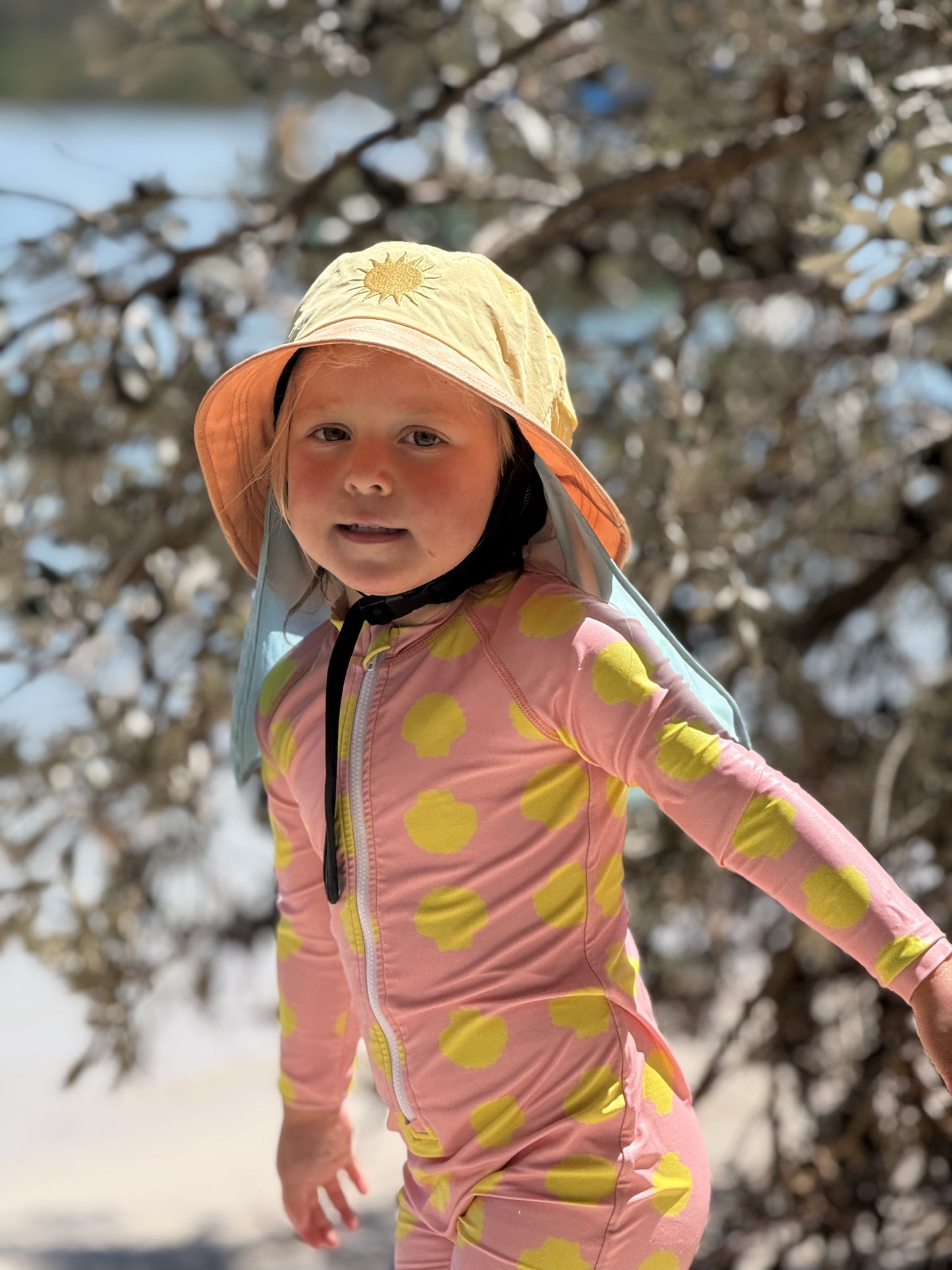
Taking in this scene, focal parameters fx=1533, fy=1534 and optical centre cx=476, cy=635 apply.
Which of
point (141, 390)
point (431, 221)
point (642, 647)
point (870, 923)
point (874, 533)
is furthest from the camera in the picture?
point (431, 221)

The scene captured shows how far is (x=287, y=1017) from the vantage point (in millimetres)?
1517

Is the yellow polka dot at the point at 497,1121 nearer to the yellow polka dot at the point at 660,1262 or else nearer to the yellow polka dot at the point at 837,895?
the yellow polka dot at the point at 660,1262

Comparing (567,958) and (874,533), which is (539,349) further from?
(874,533)

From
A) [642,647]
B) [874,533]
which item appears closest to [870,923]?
[642,647]

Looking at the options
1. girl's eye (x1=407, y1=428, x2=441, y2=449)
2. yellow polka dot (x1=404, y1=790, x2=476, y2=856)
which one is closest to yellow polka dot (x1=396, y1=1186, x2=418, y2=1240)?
yellow polka dot (x1=404, y1=790, x2=476, y2=856)

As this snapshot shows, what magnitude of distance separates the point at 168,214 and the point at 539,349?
129 centimetres

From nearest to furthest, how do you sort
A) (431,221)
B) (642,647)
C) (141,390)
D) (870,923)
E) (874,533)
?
1. (870,923)
2. (642,647)
3. (141,390)
4. (874,533)
5. (431,221)

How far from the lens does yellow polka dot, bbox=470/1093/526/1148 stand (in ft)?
4.18

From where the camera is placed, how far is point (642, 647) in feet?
4.11

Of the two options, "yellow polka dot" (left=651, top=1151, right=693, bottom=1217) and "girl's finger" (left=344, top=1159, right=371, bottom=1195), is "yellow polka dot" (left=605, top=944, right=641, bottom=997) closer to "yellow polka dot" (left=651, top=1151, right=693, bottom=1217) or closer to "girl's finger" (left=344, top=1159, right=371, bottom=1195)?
"yellow polka dot" (left=651, top=1151, right=693, bottom=1217)

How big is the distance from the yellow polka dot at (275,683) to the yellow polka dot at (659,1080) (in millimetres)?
490

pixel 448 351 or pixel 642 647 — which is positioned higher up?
pixel 448 351

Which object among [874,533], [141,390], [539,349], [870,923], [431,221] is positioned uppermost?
[539,349]

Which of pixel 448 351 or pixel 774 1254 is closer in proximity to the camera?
pixel 448 351
